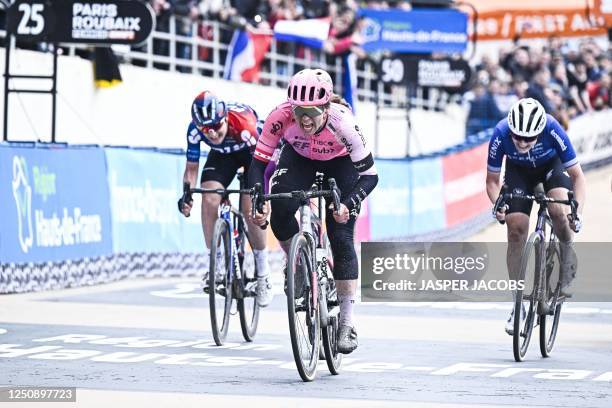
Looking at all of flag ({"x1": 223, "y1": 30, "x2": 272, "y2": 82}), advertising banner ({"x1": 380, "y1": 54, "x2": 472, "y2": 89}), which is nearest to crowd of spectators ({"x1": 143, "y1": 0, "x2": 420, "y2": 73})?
flag ({"x1": 223, "y1": 30, "x2": 272, "y2": 82})

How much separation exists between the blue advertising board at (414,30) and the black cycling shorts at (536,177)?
1434 cm

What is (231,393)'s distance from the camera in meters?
8.28

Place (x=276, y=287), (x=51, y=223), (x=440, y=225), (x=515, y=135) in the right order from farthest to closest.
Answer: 1. (x=440, y=225)
2. (x=276, y=287)
3. (x=51, y=223)
4. (x=515, y=135)

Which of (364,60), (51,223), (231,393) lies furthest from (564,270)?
(364,60)

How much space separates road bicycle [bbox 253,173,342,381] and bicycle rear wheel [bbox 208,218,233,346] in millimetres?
1546

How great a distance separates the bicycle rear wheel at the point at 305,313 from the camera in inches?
339

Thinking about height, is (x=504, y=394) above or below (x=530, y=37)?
below

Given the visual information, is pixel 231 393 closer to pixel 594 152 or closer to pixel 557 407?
pixel 557 407

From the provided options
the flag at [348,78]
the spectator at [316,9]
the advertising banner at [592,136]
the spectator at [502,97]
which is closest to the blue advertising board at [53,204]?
the spectator at [316,9]

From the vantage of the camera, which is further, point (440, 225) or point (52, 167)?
point (440, 225)

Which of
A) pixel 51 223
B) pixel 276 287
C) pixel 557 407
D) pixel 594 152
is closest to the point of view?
pixel 557 407

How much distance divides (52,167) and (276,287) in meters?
3.05

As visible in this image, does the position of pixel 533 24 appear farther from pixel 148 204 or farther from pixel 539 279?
pixel 539 279

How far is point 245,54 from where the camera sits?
2288 cm
